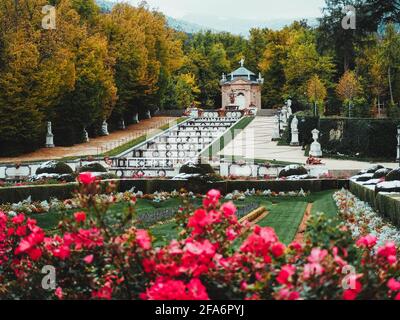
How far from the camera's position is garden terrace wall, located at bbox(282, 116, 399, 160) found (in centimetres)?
3806

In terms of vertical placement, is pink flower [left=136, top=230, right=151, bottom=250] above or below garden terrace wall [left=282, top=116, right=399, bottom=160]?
above

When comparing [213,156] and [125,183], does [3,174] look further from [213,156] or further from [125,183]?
[213,156]

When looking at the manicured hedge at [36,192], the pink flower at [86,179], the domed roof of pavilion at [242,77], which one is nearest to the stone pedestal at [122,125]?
the domed roof of pavilion at [242,77]

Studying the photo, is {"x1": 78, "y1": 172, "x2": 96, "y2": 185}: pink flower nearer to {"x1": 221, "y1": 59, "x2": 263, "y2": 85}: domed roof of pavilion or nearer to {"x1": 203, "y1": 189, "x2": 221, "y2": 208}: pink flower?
{"x1": 203, "y1": 189, "x2": 221, "y2": 208}: pink flower

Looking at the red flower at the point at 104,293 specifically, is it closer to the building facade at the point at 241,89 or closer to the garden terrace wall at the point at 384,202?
the garden terrace wall at the point at 384,202

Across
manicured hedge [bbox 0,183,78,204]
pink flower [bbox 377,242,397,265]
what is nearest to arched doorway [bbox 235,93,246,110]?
manicured hedge [bbox 0,183,78,204]

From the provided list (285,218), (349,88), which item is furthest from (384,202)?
(349,88)

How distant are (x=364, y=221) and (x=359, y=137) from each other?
82.3ft

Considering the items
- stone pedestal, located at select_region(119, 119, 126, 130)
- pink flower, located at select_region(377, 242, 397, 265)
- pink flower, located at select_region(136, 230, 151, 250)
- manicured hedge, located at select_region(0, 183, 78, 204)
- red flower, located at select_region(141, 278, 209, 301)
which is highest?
pink flower, located at select_region(136, 230, 151, 250)

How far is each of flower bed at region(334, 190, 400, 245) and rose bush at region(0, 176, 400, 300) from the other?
468 centimetres

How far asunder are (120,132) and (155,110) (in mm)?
17083

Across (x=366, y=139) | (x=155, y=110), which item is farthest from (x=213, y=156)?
(x=155, y=110)

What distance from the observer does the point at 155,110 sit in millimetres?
73312

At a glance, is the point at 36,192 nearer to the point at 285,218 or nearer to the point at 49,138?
the point at 285,218
